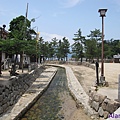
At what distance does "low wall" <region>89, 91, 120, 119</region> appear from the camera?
187 inches

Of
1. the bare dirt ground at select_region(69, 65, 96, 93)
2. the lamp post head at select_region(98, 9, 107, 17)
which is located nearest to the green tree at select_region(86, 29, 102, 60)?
the bare dirt ground at select_region(69, 65, 96, 93)

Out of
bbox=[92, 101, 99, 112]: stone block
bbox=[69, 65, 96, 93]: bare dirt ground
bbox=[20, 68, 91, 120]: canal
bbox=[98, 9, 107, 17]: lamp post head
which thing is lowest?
bbox=[20, 68, 91, 120]: canal

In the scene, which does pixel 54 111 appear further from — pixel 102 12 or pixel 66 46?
pixel 66 46

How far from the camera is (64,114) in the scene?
724cm

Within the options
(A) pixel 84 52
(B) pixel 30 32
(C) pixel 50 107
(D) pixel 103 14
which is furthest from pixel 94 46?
(C) pixel 50 107

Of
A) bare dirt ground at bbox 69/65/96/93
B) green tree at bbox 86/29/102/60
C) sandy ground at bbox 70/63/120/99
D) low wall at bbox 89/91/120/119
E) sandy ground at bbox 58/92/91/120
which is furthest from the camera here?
green tree at bbox 86/29/102/60

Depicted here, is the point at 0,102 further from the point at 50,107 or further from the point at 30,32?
the point at 30,32

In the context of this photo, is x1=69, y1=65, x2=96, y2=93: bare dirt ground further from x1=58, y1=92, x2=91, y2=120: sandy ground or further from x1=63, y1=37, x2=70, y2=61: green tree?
x1=63, y1=37, x2=70, y2=61: green tree

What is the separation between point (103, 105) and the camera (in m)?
5.34

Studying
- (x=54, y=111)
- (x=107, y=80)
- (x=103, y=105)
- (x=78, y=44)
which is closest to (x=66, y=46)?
(x=78, y=44)

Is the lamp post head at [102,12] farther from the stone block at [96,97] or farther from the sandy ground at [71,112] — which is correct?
the stone block at [96,97]

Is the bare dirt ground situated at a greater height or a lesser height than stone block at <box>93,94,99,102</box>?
lesser

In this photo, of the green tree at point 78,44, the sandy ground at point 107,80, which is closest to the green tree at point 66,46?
the green tree at point 78,44

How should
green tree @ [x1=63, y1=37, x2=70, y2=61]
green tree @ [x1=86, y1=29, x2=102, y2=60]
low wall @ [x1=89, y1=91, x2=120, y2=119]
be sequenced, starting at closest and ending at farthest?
low wall @ [x1=89, y1=91, x2=120, y2=119], green tree @ [x1=86, y1=29, x2=102, y2=60], green tree @ [x1=63, y1=37, x2=70, y2=61]
